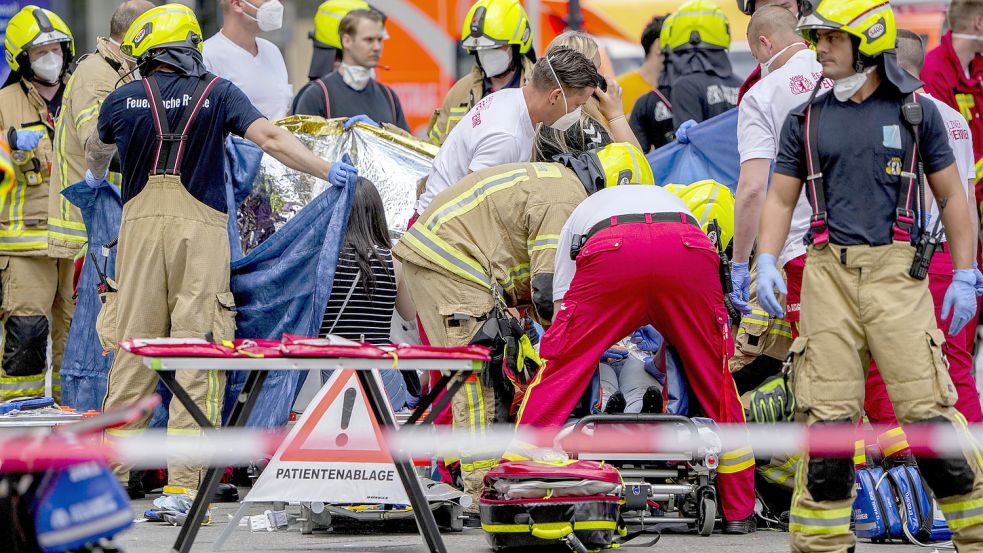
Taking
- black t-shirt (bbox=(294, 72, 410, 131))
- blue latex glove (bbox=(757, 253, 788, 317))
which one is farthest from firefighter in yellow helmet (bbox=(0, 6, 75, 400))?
blue latex glove (bbox=(757, 253, 788, 317))

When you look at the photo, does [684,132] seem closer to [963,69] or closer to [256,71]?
[963,69]

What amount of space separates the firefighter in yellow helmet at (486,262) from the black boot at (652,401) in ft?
1.65

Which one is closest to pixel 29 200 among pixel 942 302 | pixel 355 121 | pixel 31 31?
pixel 31 31

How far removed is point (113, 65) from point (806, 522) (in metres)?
4.33

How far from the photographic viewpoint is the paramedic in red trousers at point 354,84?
29.3 feet

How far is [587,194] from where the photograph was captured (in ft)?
20.8

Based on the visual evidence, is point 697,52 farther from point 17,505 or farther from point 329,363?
point 17,505

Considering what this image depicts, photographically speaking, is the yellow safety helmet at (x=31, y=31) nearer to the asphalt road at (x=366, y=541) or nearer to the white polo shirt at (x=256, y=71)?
the white polo shirt at (x=256, y=71)

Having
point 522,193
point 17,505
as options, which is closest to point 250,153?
point 522,193

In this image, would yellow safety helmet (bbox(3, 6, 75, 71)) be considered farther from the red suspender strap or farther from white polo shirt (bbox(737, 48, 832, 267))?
white polo shirt (bbox(737, 48, 832, 267))

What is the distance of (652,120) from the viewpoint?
9086mm

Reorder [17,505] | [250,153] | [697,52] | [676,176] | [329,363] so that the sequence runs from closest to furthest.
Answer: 1. [17,505]
2. [329,363]
3. [250,153]
4. [676,176]
5. [697,52]

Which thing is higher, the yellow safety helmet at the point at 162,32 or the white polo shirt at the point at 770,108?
the yellow safety helmet at the point at 162,32

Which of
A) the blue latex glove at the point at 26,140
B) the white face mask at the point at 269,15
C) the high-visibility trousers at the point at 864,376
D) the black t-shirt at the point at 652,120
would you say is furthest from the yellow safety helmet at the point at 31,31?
the high-visibility trousers at the point at 864,376
